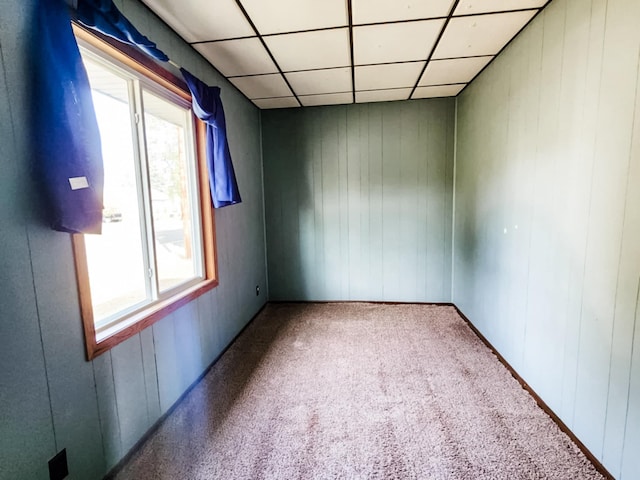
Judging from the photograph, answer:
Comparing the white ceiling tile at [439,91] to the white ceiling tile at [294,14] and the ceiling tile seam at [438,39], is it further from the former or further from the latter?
the white ceiling tile at [294,14]

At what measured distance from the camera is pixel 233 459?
5.15ft

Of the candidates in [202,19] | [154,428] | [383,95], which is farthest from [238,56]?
[154,428]

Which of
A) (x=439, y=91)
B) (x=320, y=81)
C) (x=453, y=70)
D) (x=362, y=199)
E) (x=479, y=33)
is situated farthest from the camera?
(x=362, y=199)

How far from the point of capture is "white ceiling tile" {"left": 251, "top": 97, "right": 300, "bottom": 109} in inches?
136

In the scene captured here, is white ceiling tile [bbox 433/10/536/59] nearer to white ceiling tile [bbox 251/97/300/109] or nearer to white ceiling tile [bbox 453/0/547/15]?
white ceiling tile [bbox 453/0/547/15]

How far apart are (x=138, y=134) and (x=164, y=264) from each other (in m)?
0.87

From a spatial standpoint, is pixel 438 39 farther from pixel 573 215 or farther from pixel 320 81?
pixel 573 215

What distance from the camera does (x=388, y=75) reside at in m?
2.87

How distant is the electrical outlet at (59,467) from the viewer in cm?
119

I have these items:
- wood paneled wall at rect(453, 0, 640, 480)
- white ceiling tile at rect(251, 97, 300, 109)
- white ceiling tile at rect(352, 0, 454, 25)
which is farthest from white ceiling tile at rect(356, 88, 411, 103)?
white ceiling tile at rect(352, 0, 454, 25)

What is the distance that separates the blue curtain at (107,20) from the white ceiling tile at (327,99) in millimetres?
2141

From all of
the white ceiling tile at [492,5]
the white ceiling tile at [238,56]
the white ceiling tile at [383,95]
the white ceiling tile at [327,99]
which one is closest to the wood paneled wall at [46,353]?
the white ceiling tile at [238,56]

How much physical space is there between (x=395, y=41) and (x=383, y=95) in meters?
1.23

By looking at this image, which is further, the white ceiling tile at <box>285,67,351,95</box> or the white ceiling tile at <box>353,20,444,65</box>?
the white ceiling tile at <box>285,67,351,95</box>
